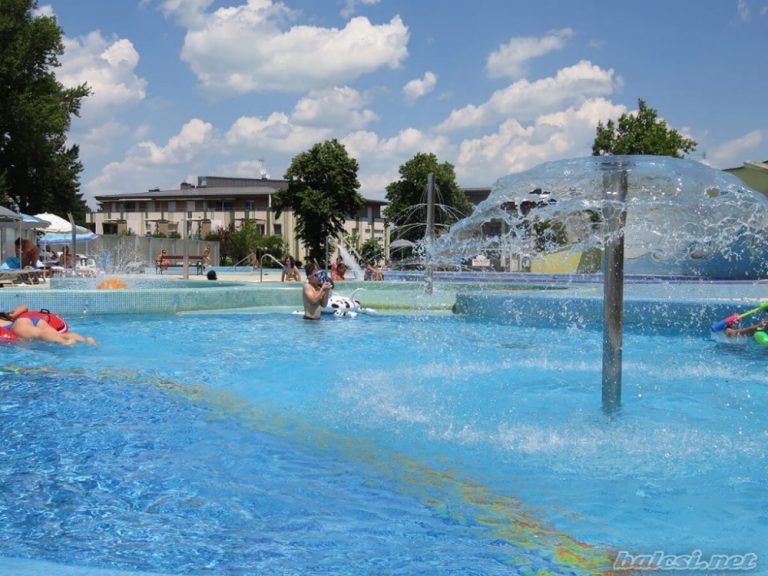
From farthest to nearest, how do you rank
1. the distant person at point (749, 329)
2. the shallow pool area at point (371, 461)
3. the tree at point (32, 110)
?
the tree at point (32, 110) < the distant person at point (749, 329) < the shallow pool area at point (371, 461)

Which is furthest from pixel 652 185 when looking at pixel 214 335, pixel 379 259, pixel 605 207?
pixel 379 259

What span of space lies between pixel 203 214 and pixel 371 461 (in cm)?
6425

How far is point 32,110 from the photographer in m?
33.0

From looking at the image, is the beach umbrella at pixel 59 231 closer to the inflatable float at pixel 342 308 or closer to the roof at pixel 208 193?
the inflatable float at pixel 342 308

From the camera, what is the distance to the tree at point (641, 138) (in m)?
36.5

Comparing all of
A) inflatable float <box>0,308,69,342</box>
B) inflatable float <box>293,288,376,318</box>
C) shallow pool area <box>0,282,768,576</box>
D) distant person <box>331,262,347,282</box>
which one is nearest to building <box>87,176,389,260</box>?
distant person <box>331,262,347,282</box>

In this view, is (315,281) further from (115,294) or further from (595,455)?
(595,455)

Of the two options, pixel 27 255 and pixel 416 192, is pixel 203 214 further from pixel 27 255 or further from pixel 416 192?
pixel 27 255

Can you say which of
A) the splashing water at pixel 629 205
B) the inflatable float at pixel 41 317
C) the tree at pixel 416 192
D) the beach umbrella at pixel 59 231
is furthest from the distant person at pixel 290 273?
the tree at pixel 416 192

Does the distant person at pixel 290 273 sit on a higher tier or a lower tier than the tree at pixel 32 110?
lower

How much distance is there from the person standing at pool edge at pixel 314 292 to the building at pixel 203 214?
164 ft

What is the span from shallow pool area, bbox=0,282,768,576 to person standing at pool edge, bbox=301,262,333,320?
373 cm

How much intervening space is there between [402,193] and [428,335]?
41.9 m

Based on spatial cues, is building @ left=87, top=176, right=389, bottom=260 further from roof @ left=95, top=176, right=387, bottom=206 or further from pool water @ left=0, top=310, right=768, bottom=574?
pool water @ left=0, top=310, right=768, bottom=574
